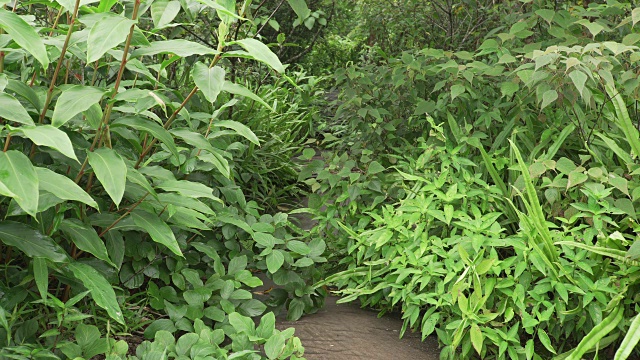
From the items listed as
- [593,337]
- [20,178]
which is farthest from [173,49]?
[593,337]

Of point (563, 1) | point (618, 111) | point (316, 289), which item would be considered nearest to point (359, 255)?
point (316, 289)

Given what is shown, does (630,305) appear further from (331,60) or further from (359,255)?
(331,60)

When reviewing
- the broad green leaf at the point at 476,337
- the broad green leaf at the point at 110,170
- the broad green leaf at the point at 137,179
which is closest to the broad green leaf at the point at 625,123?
the broad green leaf at the point at 476,337

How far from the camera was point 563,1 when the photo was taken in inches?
197

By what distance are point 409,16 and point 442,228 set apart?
346 centimetres

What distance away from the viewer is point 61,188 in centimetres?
204

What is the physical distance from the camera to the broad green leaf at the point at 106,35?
192 cm

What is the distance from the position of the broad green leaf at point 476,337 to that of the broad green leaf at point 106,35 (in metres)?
1.73

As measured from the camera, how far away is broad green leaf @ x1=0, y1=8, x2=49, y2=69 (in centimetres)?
190

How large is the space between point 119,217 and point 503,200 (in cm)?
190

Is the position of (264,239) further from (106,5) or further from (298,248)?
(106,5)

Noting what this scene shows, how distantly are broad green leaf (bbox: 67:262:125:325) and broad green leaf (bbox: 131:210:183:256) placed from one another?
0.78 ft

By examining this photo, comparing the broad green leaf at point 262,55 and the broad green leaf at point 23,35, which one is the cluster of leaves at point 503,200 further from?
the broad green leaf at point 23,35

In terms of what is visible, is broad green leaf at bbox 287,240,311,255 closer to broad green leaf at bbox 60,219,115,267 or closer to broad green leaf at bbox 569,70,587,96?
broad green leaf at bbox 60,219,115,267
